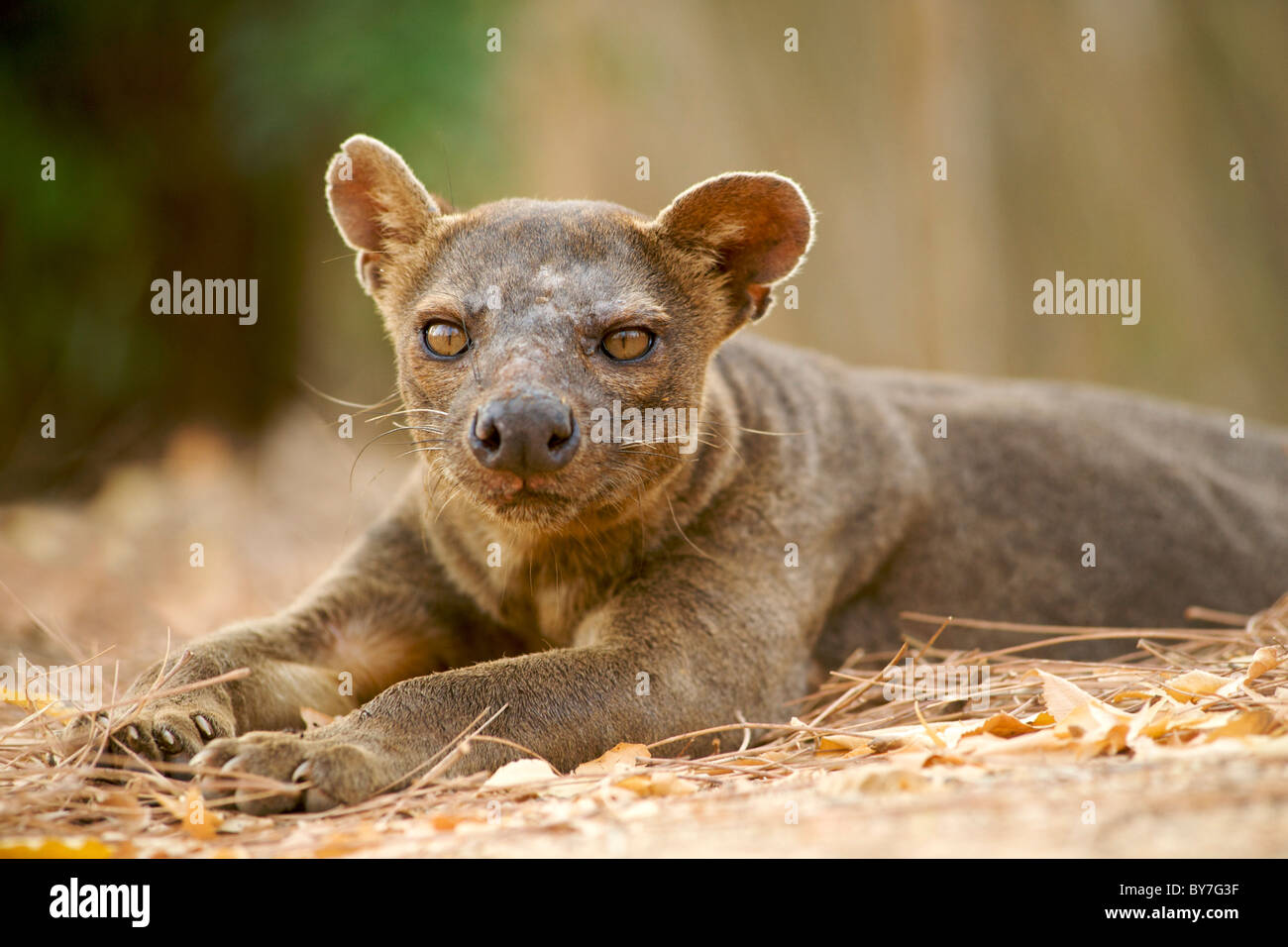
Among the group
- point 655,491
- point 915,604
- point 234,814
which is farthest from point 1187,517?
point 234,814

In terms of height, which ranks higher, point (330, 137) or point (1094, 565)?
point (330, 137)

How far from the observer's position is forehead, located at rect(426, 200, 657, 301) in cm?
348

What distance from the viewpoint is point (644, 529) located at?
374 centimetres

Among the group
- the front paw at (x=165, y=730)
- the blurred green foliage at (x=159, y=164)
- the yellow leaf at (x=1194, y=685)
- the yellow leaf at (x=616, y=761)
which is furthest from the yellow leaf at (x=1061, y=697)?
the blurred green foliage at (x=159, y=164)

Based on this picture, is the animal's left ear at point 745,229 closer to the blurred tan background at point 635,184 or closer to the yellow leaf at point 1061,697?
the yellow leaf at point 1061,697

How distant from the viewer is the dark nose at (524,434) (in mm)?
3051

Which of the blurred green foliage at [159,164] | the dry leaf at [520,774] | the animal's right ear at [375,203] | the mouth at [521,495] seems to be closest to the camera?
the dry leaf at [520,774]

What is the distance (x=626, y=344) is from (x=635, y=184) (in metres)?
5.68

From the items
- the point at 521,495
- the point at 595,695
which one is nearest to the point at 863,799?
the point at 595,695

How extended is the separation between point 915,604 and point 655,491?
1.44m

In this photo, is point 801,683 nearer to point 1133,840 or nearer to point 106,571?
point 1133,840

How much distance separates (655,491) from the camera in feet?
11.9

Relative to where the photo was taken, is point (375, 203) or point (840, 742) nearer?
point (840, 742)

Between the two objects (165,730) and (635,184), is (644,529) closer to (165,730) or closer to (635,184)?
(165,730)
